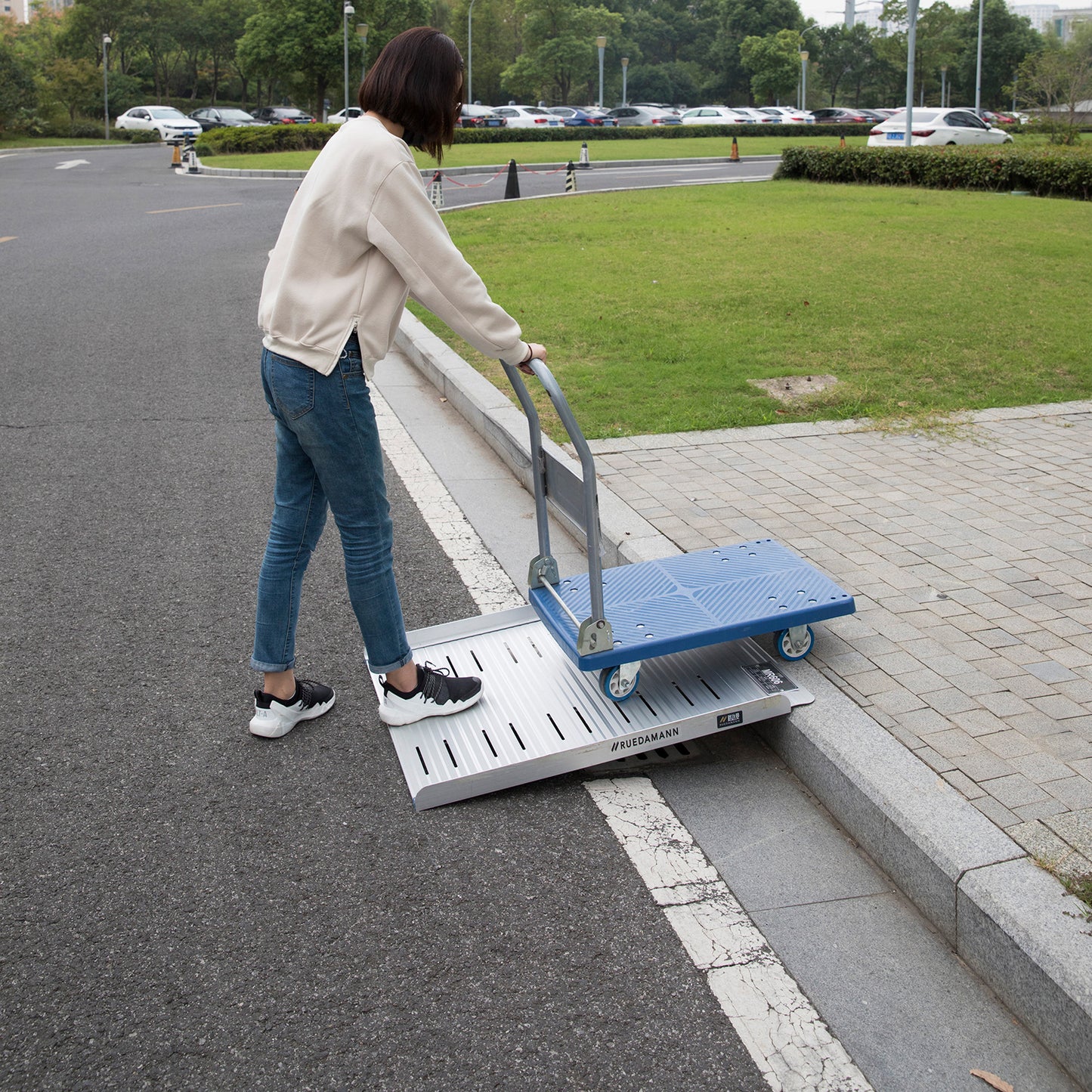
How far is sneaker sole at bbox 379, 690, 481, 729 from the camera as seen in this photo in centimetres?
341

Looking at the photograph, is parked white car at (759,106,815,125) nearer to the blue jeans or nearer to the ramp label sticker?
the ramp label sticker

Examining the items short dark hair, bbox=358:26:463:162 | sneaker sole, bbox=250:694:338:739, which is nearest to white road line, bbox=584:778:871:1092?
sneaker sole, bbox=250:694:338:739

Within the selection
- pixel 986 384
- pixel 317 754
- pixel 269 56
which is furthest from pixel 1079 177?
pixel 269 56

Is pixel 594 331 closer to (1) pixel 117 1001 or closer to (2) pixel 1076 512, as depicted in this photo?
(2) pixel 1076 512

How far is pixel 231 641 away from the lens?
4.01 meters

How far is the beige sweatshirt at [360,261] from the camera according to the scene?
280cm

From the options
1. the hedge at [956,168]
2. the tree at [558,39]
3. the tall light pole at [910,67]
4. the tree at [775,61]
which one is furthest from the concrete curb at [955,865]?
the tree at [775,61]

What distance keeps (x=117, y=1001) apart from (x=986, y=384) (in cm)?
644

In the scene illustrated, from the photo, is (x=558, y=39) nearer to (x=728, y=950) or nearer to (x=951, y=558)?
(x=951, y=558)

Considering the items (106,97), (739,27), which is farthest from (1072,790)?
(739,27)

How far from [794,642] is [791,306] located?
20.8 feet

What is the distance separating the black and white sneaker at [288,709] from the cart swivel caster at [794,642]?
147cm

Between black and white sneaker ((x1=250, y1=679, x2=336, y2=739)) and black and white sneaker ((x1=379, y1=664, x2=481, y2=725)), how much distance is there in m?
0.21

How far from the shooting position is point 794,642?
142 inches
